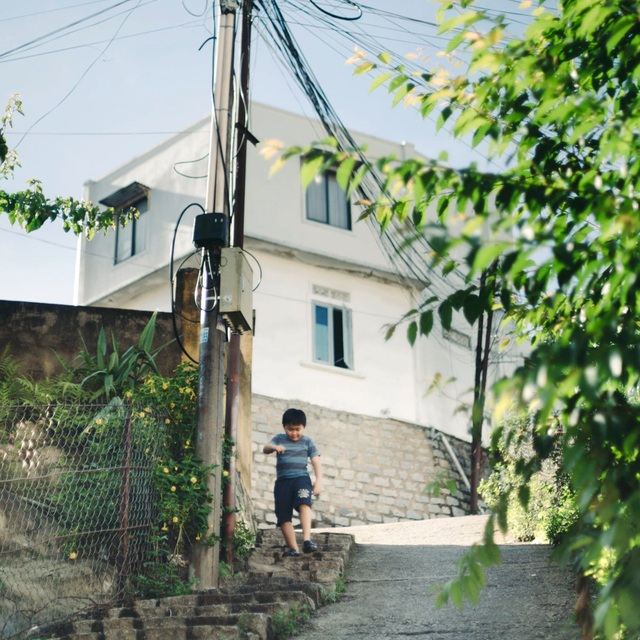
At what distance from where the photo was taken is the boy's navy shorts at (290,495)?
9234 millimetres

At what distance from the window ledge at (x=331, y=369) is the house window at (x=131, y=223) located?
4.15 metres

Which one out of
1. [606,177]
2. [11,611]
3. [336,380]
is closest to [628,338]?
[606,177]

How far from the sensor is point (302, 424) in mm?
9391

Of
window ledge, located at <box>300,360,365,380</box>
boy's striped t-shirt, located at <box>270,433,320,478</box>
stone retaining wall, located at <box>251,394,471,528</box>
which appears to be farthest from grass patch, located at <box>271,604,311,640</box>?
window ledge, located at <box>300,360,365,380</box>

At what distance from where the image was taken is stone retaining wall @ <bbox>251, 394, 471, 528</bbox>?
16.0 m

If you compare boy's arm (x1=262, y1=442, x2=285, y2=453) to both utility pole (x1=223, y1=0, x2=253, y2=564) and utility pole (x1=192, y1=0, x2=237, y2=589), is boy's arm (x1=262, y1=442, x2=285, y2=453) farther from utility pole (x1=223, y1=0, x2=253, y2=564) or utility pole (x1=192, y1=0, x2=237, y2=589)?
utility pole (x1=192, y1=0, x2=237, y2=589)

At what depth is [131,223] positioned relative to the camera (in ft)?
64.8

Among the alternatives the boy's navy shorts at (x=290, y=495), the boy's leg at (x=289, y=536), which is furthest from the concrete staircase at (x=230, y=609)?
the boy's navy shorts at (x=290, y=495)

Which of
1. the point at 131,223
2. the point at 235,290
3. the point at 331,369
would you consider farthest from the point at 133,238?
the point at 235,290

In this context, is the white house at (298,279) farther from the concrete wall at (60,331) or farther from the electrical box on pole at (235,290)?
the electrical box on pole at (235,290)

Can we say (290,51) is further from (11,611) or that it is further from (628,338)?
(628,338)

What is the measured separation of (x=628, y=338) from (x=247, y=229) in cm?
1468

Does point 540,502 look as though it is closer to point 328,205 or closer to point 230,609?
point 230,609

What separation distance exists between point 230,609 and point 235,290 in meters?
2.91
